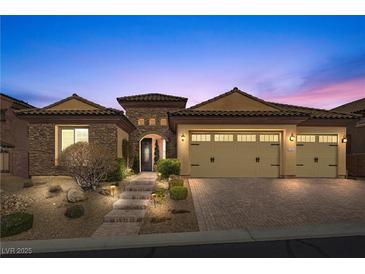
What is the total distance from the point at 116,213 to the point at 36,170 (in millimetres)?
8271

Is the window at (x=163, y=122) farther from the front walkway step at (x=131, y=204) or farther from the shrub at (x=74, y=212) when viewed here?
the shrub at (x=74, y=212)

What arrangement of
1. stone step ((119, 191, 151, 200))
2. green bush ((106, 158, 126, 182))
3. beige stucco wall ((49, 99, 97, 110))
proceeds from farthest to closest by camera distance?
beige stucco wall ((49, 99, 97, 110))
green bush ((106, 158, 126, 182))
stone step ((119, 191, 151, 200))

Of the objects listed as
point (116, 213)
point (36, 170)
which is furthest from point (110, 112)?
point (116, 213)

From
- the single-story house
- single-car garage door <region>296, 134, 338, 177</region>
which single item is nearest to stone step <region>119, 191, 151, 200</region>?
the single-story house

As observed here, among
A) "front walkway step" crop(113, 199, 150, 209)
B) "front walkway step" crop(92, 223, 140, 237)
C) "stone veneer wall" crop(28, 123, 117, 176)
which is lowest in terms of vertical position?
"front walkway step" crop(92, 223, 140, 237)

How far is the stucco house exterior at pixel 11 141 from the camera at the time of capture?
1802cm

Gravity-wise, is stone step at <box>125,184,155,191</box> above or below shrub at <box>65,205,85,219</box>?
above

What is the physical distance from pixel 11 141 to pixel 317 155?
22283mm

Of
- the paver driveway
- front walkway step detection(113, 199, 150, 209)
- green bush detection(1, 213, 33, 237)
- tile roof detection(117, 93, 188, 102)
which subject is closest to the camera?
green bush detection(1, 213, 33, 237)

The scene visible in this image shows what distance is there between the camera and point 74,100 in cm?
1570

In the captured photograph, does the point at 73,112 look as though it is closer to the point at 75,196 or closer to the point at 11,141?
the point at 75,196

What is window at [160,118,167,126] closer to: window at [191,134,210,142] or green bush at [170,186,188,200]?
window at [191,134,210,142]

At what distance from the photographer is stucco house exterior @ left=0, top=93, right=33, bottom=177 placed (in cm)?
1802

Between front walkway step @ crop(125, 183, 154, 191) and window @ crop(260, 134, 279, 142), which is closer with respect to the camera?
front walkway step @ crop(125, 183, 154, 191)
